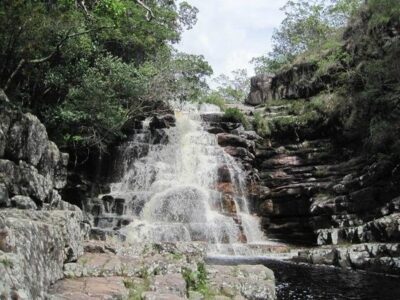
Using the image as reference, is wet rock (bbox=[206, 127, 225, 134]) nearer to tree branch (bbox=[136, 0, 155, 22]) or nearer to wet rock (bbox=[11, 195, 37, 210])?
tree branch (bbox=[136, 0, 155, 22])

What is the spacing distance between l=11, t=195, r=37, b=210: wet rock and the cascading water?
5765 millimetres

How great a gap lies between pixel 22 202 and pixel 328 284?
10.1 meters

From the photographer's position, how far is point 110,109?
2256 cm

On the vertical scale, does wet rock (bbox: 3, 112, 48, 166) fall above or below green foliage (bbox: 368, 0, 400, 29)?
below

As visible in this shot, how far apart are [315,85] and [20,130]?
21.1 metres

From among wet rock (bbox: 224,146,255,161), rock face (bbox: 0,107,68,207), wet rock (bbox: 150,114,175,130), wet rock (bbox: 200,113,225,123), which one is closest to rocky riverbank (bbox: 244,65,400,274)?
wet rock (bbox: 224,146,255,161)

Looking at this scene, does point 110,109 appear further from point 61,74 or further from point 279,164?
point 279,164

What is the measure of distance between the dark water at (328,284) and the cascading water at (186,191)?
3.66m

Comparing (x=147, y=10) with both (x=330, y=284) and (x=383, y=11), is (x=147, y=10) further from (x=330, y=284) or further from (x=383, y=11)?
(x=383, y=11)

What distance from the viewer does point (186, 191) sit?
72.4ft

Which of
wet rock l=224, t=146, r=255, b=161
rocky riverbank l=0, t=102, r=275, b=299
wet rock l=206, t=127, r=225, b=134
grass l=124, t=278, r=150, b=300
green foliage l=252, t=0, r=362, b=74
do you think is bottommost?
grass l=124, t=278, r=150, b=300

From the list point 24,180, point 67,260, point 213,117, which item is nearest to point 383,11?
point 213,117

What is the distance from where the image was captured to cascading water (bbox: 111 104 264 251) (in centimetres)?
1978

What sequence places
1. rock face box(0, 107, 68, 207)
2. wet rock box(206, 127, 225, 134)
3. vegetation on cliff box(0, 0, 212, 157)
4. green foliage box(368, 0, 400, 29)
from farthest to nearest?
wet rock box(206, 127, 225, 134) < green foliage box(368, 0, 400, 29) < vegetation on cliff box(0, 0, 212, 157) < rock face box(0, 107, 68, 207)
